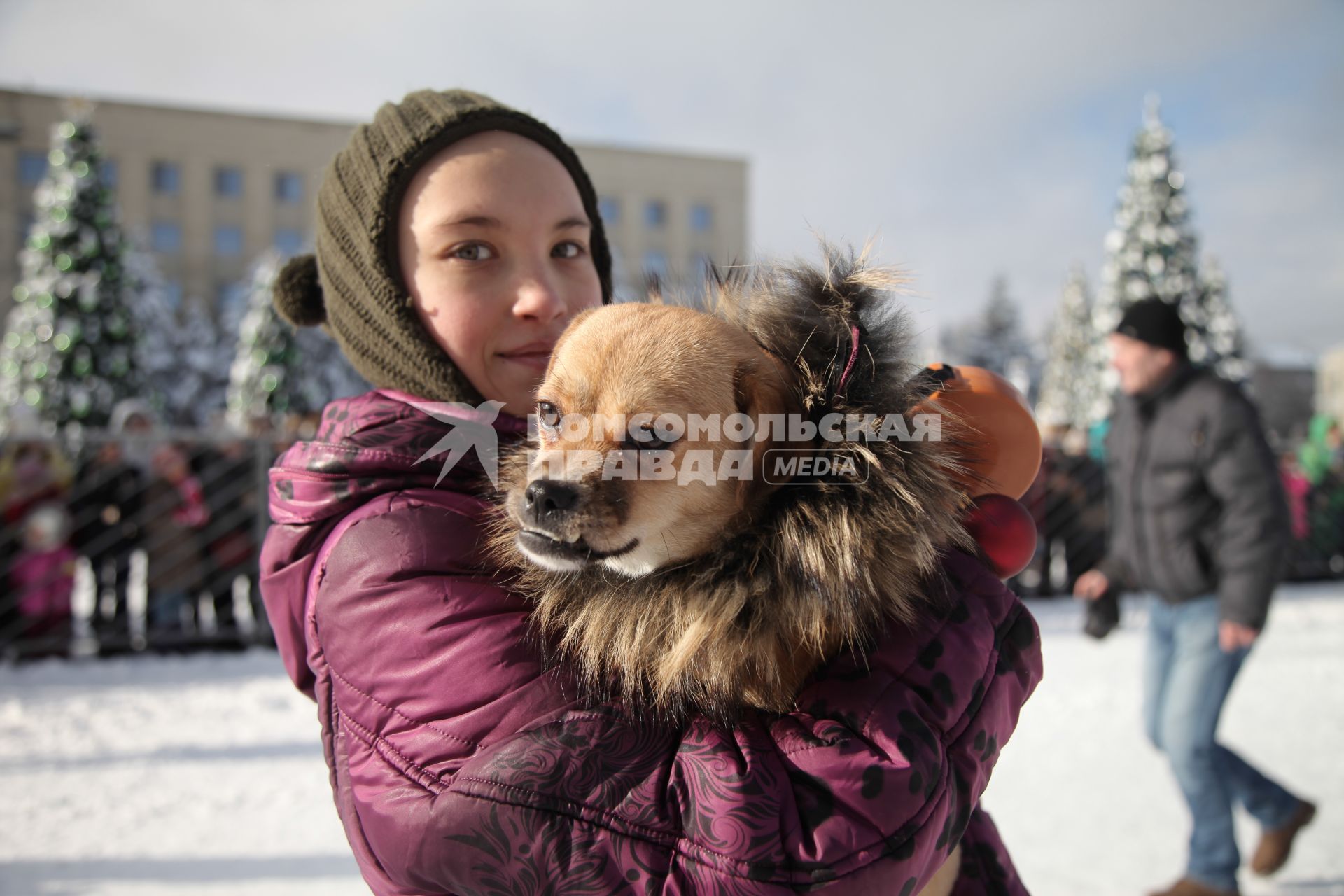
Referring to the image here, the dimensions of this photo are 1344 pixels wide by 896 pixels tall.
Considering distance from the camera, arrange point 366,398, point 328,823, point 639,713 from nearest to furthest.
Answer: point 639,713
point 366,398
point 328,823

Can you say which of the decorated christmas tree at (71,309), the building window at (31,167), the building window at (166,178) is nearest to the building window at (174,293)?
the building window at (166,178)

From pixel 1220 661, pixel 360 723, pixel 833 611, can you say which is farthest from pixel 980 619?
pixel 1220 661

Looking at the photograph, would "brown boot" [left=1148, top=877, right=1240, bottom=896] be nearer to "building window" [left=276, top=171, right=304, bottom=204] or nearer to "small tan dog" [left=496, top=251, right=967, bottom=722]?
"small tan dog" [left=496, top=251, right=967, bottom=722]

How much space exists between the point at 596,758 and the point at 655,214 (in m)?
39.9

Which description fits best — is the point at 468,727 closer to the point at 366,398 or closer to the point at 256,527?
the point at 366,398

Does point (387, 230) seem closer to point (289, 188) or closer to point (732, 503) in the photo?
point (732, 503)

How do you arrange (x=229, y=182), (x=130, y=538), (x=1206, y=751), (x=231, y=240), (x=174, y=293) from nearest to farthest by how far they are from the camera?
1. (x=1206, y=751)
2. (x=130, y=538)
3. (x=174, y=293)
4. (x=229, y=182)
5. (x=231, y=240)

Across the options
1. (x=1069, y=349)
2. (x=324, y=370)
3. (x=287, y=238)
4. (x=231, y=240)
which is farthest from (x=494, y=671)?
(x=231, y=240)

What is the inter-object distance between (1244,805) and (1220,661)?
608mm

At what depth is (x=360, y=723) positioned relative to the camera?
923 millimetres

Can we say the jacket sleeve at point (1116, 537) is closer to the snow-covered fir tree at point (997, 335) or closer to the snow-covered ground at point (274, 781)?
the snow-covered ground at point (274, 781)

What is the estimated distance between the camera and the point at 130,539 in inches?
238

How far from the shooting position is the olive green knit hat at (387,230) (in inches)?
48.6

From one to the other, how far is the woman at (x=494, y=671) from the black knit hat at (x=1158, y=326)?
2906 millimetres
